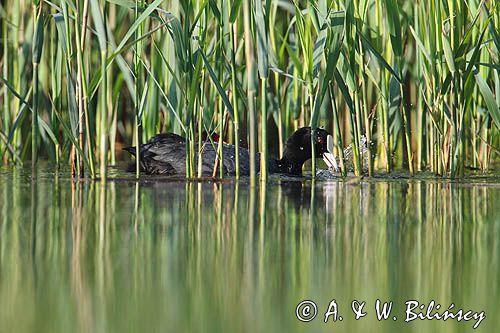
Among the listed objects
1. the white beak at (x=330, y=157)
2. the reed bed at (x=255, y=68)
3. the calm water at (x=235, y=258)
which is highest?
the reed bed at (x=255, y=68)

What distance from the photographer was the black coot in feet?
25.2

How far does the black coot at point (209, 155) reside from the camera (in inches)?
303

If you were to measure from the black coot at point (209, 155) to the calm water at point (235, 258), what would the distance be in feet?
6.42

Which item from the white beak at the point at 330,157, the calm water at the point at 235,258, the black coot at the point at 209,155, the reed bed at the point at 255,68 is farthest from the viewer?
the white beak at the point at 330,157

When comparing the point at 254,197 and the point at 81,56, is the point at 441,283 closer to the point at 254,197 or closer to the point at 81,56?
the point at 254,197

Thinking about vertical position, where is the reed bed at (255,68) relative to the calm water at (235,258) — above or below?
above

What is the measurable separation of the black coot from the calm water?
1.96m

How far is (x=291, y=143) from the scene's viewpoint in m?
8.23

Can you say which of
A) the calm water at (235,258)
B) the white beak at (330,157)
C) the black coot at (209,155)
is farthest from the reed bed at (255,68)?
the calm water at (235,258)

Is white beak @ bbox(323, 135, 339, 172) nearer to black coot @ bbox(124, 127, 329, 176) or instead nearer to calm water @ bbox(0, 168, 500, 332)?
black coot @ bbox(124, 127, 329, 176)

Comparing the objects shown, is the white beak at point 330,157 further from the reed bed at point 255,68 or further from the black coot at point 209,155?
the reed bed at point 255,68

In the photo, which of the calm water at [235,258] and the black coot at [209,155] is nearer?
the calm water at [235,258]

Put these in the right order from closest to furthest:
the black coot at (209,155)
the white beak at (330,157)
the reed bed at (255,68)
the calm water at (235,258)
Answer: the calm water at (235,258) → the reed bed at (255,68) → the black coot at (209,155) → the white beak at (330,157)

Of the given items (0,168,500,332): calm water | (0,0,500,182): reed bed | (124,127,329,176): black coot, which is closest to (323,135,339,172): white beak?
(124,127,329,176): black coot
